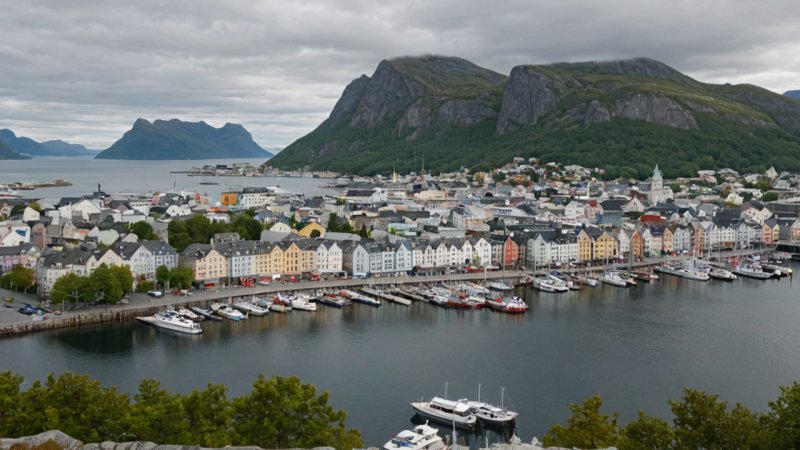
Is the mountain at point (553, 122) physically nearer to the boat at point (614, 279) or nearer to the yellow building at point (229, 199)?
the yellow building at point (229, 199)

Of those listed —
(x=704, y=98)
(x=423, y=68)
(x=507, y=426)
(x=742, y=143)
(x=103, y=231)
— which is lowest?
(x=507, y=426)

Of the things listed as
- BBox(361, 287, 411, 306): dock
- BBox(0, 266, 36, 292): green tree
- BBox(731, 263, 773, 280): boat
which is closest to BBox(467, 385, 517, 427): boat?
BBox(361, 287, 411, 306): dock

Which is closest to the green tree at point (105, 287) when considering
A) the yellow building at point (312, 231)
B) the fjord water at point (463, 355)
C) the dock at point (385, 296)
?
the fjord water at point (463, 355)

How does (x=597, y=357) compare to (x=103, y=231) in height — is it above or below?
below

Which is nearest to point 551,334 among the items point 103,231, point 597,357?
point 597,357

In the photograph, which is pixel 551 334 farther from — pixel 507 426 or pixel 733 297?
pixel 733 297

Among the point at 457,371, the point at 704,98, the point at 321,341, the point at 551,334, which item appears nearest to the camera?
the point at 457,371

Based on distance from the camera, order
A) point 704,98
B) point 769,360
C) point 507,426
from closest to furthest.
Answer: point 507,426, point 769,360, point 704,98
